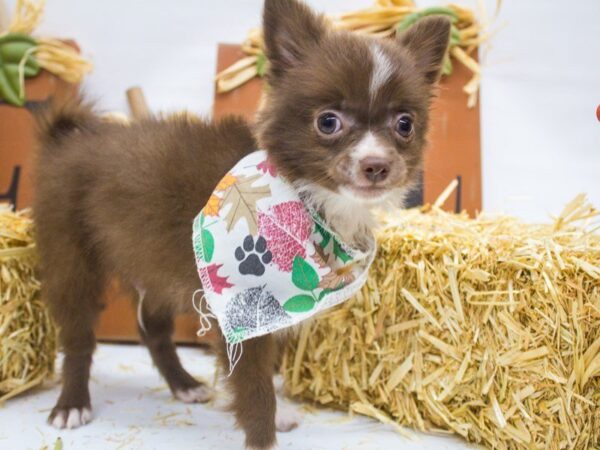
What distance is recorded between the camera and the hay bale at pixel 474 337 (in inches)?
86.4

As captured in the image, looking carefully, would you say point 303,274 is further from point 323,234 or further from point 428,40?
point 428,40

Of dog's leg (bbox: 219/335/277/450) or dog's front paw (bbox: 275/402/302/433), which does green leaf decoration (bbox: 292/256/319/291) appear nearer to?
dog's leg (bbox: 219/335/277/450)

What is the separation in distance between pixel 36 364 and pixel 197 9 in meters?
2.54

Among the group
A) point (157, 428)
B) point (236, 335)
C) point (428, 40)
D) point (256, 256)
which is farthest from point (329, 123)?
point (157, 428)

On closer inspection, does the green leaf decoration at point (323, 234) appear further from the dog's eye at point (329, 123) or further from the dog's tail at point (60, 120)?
the dog's tail at point (60, 120)

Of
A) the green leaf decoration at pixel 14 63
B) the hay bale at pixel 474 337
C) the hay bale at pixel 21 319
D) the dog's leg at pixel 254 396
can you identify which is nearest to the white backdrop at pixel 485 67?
the green leaf decoration at pixel 14 63

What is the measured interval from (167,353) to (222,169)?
1.26m

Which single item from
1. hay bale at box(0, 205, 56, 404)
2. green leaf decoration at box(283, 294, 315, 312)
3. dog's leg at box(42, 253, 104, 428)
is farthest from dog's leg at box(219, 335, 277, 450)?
hay bale at box(0, 205, 56, 404)

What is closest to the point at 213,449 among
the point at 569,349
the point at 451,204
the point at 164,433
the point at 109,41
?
the point at 164,433

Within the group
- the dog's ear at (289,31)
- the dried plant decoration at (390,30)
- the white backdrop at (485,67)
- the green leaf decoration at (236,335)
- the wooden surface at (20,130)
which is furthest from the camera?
the wooden surface at (20,130)

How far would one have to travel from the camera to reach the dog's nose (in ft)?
6.62

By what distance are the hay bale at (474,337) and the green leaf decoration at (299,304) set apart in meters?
0.56

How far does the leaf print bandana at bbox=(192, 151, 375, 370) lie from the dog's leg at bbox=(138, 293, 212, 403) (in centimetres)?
87

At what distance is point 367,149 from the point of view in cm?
204
